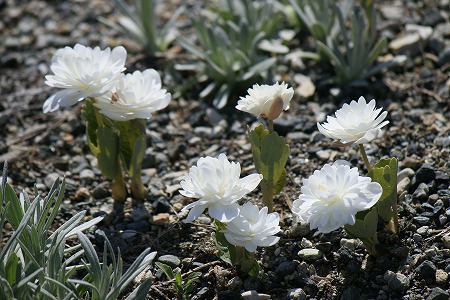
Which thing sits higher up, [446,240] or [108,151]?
[108,151]

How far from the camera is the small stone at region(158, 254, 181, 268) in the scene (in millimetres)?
2357

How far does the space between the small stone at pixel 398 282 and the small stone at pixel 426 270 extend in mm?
51

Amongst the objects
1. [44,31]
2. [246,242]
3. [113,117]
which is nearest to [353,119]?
[246,242]

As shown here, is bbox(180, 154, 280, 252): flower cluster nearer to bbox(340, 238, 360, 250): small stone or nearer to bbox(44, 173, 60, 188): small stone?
bbox(340, 238, 360, 250): small stone

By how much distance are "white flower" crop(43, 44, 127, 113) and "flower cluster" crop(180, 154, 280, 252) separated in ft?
1.56

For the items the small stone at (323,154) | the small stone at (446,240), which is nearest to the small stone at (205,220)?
the small stone at (323,154)

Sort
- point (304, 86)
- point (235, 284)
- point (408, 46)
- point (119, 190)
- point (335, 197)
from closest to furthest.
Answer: point (335, 197) → point (235, 284) → point (119, 190) → point (304, 86) → point (408, 46)

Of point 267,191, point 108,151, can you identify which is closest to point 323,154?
point 267,191

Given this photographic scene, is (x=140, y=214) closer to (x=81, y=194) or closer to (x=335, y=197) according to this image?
(x=81, y=194)

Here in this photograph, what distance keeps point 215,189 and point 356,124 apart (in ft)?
1.51

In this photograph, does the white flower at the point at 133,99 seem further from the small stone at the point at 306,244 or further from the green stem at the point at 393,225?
the green stem at the point at 393,225

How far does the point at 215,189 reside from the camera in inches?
80.4

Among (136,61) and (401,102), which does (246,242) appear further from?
(136,61)

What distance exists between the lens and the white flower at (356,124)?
2.09 metres
